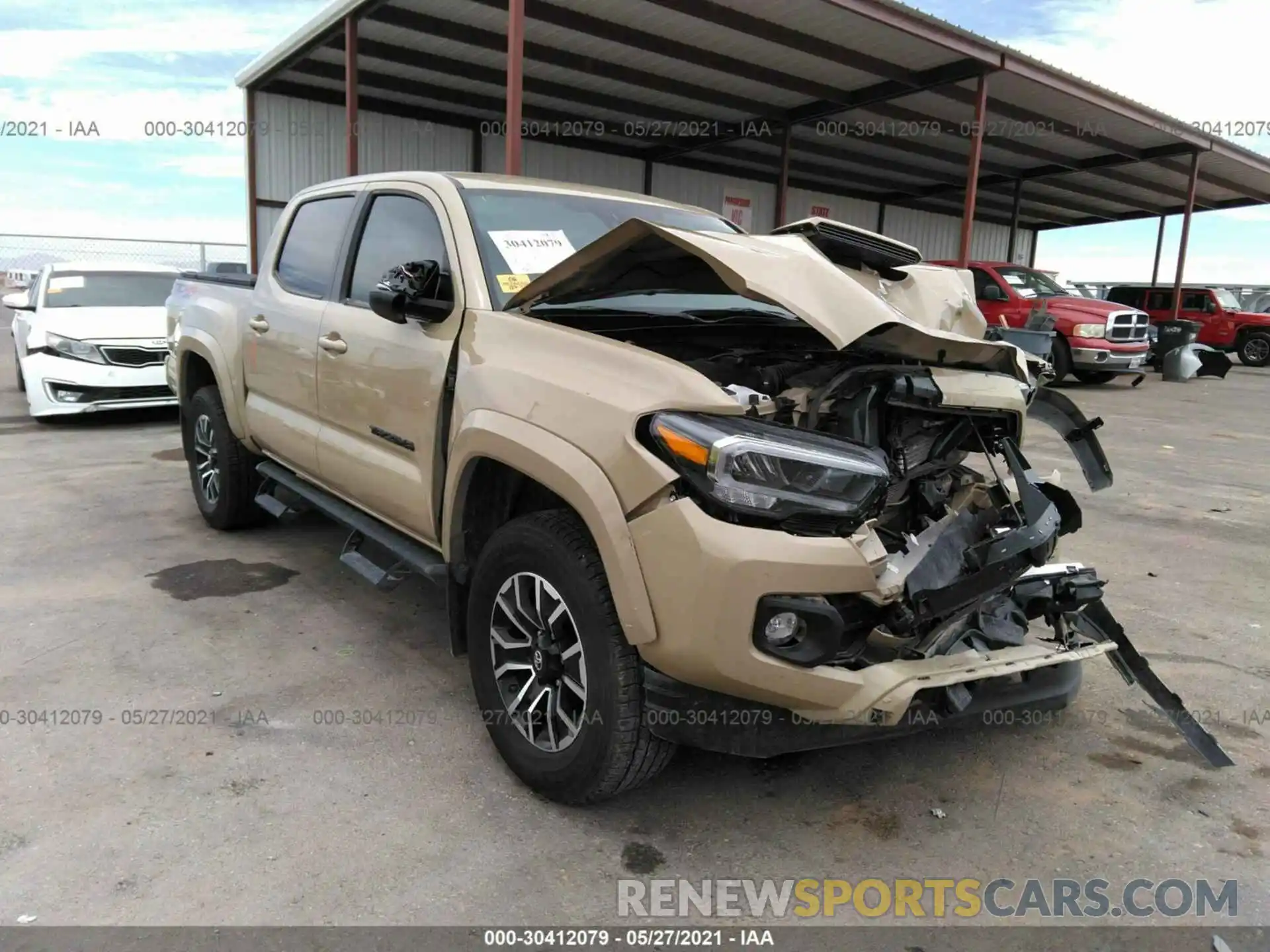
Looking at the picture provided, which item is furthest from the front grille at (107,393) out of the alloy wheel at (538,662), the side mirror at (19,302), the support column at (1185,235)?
the support column at (1185,235)

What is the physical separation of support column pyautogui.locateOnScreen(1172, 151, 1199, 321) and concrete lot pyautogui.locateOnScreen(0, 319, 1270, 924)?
56.4ft

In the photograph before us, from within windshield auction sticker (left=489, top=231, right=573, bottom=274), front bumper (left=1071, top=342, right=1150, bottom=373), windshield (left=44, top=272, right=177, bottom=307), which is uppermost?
windshield auction sticker (left=489, top=231, right=573, bottom=274)

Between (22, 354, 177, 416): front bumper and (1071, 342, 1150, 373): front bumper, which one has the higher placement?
(1071, 342, 1150, 373): front bumper

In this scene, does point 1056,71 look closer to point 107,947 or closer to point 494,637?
point 494,637

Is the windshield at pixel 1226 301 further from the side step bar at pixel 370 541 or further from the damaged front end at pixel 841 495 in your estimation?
the side step bar at pixel 370 541

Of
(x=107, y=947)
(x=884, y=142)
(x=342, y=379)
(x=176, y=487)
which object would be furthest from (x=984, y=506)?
(x=884, y=142)

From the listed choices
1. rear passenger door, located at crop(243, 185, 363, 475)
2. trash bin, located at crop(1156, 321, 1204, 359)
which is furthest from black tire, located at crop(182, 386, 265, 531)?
trash bin, located at crop(1156, 321, 1204, 359)

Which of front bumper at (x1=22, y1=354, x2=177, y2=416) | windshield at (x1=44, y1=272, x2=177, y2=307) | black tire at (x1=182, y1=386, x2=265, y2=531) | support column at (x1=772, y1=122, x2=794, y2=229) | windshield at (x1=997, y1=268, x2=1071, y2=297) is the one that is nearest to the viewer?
black tire at (x1=182, y1=386, x2=265, y2=531)

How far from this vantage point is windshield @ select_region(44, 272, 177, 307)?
368 inches

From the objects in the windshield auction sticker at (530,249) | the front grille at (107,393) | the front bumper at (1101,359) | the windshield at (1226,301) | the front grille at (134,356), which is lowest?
the front grille at (107,393)

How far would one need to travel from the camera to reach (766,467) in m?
2.25

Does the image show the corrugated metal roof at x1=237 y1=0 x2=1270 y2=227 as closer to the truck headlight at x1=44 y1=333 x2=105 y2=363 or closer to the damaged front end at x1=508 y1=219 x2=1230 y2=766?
the truck headlight at x1=44 y1=333 x2=105 y2=363

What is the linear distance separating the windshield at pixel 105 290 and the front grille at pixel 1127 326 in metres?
13.5

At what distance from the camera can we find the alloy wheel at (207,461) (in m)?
5.32
